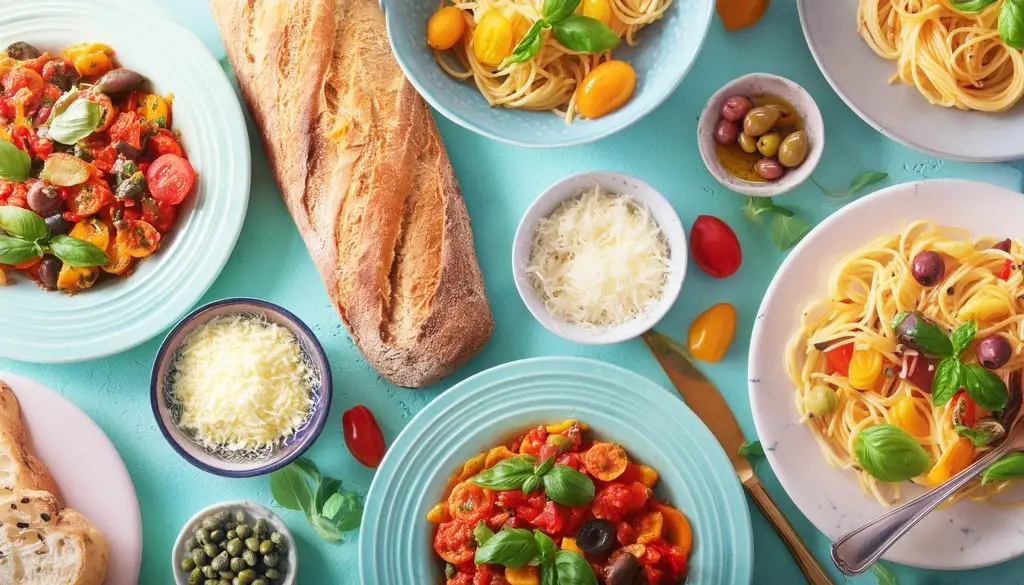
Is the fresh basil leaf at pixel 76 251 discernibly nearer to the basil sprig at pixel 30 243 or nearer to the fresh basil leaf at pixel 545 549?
the basil sprig at pixel 30 243

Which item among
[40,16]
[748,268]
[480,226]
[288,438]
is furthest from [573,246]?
[40,16]

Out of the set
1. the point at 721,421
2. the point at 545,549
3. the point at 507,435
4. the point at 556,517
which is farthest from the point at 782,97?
the point at 545,549

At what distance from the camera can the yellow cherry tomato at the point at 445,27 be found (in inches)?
131

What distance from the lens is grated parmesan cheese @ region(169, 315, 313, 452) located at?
10.8ft

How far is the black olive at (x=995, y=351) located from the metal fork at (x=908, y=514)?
0.13m

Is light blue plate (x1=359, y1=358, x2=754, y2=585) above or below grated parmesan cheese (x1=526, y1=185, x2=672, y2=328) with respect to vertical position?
below

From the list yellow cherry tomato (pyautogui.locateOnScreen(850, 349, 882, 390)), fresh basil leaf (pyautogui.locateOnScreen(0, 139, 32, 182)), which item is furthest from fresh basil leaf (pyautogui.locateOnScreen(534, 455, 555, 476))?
fresh basil leaf (pyautogui.locateOnScreen(0, 139, 32, 182))

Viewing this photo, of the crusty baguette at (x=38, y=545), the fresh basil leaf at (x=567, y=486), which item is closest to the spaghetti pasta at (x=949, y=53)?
the fresh basil leaf at (x=567, y=486)

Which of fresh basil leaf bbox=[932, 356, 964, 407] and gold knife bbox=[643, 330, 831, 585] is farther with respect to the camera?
gold knife bbox=[643, 330, 831, 585]

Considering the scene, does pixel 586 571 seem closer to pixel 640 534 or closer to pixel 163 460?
pixel 640 534

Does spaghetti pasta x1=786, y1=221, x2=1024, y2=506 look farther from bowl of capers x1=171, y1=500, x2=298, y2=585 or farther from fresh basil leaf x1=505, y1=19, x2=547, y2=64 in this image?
bowl of capers x1=171, y1=500, x2=298, y2=585

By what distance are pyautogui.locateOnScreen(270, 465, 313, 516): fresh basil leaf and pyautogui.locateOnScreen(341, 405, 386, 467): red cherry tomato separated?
234mm

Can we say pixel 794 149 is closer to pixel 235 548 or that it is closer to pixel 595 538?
pixel 595 538

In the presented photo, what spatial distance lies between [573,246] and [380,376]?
0.92m
